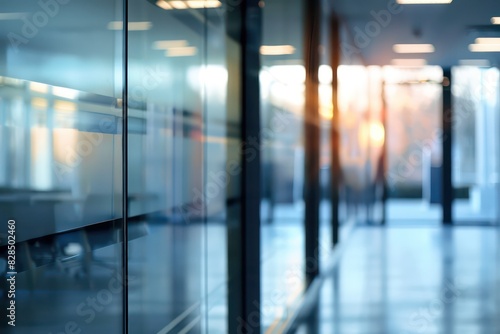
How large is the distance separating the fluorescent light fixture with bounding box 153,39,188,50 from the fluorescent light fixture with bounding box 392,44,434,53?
822 centimetres

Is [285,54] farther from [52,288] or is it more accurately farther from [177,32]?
[52,288]

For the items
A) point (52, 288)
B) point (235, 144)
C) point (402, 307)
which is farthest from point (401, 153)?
point (52, 288)

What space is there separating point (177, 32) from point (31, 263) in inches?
61.5

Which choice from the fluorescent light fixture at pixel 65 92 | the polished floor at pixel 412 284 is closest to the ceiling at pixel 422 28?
the polished floor at pixel 412 284

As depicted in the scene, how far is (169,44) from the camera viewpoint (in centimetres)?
312

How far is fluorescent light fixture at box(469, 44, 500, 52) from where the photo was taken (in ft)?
27.5

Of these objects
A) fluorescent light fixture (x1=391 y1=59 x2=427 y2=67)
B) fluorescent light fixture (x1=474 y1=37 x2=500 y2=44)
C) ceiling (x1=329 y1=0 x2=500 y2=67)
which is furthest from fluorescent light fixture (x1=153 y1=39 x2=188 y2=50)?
fluorescent light fixture (x1=391 y1=59 x2=427 y2=67)

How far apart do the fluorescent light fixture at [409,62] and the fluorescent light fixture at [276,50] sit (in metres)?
5.75

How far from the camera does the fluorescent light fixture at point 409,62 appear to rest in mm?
11469

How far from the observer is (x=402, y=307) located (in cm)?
673

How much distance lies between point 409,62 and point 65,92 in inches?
399

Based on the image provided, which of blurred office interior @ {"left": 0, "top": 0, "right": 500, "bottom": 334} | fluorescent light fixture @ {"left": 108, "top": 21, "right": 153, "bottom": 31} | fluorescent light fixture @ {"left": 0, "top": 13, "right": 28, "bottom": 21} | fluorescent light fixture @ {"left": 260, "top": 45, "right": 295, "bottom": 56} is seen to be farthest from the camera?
fluorescent light fixture @ {"left": 260, "top": 45, "right": 295, "bottom": 56}

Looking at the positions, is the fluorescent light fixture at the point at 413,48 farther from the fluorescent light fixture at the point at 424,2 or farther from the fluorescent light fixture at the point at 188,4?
the fluorescent light fixture at the point at 188,4

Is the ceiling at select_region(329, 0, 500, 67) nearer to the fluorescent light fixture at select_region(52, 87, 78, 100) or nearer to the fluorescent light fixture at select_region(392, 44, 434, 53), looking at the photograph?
the fluorescent light fixture at select_region(392, 44, 434, 53)
